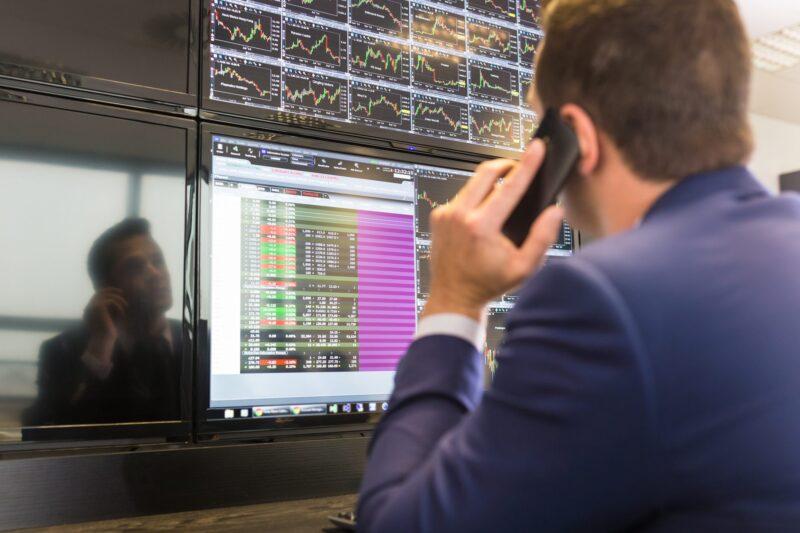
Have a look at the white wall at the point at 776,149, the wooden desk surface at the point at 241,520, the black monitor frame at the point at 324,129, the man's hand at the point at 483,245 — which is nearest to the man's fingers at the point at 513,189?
the man's hand at the point at 483,245

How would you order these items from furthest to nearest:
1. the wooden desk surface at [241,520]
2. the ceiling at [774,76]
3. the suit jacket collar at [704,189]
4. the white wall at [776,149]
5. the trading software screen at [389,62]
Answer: the white wall at [776,149]
the ceiling at [774,76]
the trading software screen at [389,62]
the wooden desk surface at [241,520]
the suit jacket collar at [704,189]

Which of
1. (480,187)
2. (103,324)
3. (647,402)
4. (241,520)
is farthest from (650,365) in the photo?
(103,324)

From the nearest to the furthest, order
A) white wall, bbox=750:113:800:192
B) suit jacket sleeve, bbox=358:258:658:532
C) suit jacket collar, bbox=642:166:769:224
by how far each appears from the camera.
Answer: suit jacket sleeve, bbox=358:258:658:532, suit jacket collar, bbox=642:166:769:224, white wall, bbox=750:113:800:192

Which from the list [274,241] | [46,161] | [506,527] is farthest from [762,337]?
[46,161]

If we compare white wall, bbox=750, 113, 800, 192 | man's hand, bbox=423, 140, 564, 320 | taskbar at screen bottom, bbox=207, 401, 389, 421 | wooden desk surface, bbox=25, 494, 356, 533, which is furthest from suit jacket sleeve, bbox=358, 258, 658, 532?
white wall, bbox=750, 113, 800, 192

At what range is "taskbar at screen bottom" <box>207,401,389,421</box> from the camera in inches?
46.2

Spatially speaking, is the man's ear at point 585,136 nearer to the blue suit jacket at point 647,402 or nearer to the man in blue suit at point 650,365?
the man in blue suit at point 650,365

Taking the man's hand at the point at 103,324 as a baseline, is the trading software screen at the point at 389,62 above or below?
above

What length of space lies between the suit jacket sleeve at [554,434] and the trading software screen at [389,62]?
92 centimetres

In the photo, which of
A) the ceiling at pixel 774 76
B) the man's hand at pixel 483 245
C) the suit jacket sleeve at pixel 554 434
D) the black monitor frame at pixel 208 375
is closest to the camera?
the suit jacket sleeve at pixel 554 434

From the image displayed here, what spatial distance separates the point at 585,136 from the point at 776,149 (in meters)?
4.99

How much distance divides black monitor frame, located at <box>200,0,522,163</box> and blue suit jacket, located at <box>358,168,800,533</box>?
0.88m

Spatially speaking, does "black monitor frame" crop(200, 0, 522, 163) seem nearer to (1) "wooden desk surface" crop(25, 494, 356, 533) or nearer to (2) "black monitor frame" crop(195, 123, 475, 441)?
(2) "black monitor frame" crop(195, 123, 475, 441)

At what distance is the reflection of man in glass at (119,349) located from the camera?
3.47 ft
